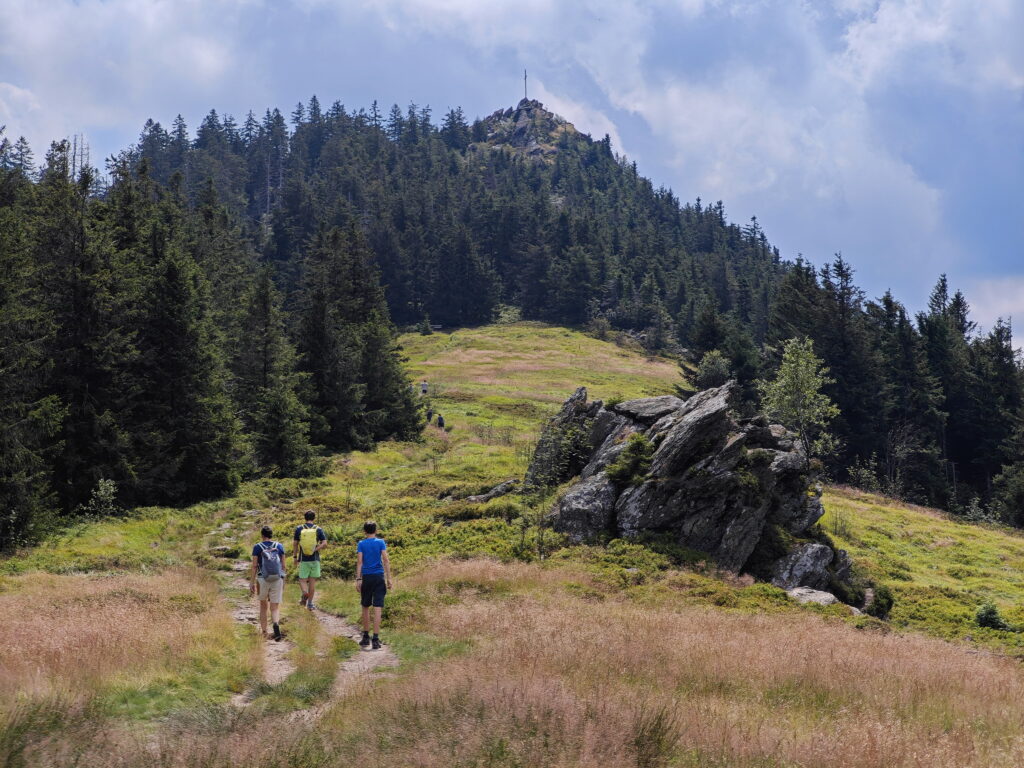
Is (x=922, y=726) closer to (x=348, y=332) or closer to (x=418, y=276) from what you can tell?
(x=348, y=332)

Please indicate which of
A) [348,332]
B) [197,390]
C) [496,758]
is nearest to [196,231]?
[348,332]

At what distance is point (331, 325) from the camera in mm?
46688

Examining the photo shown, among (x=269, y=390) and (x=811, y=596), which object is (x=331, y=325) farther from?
(x=811, y=596)

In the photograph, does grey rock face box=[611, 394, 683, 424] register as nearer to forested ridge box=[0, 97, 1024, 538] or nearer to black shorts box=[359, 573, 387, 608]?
black shorts box=[359, 573, 387, 608]

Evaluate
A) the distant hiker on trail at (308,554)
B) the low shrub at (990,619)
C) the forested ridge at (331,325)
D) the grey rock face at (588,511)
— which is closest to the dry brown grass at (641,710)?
the distant hiker on trail at (308,554)

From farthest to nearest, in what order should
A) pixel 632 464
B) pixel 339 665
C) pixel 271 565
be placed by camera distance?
1. pixel 632 464
2. pixel 271 565
3. pixel 339 665

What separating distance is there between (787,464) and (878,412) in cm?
4938

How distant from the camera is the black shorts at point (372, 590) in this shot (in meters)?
12.7

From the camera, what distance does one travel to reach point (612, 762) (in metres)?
5.86

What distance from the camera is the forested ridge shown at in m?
25.0

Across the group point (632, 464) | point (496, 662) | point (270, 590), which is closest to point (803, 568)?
point (632, 464)

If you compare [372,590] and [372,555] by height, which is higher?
[372,555]

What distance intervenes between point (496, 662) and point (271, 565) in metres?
6.09

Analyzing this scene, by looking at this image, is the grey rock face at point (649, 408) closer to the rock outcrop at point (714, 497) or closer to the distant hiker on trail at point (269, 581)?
the rock outcrop at point (714, 497)
